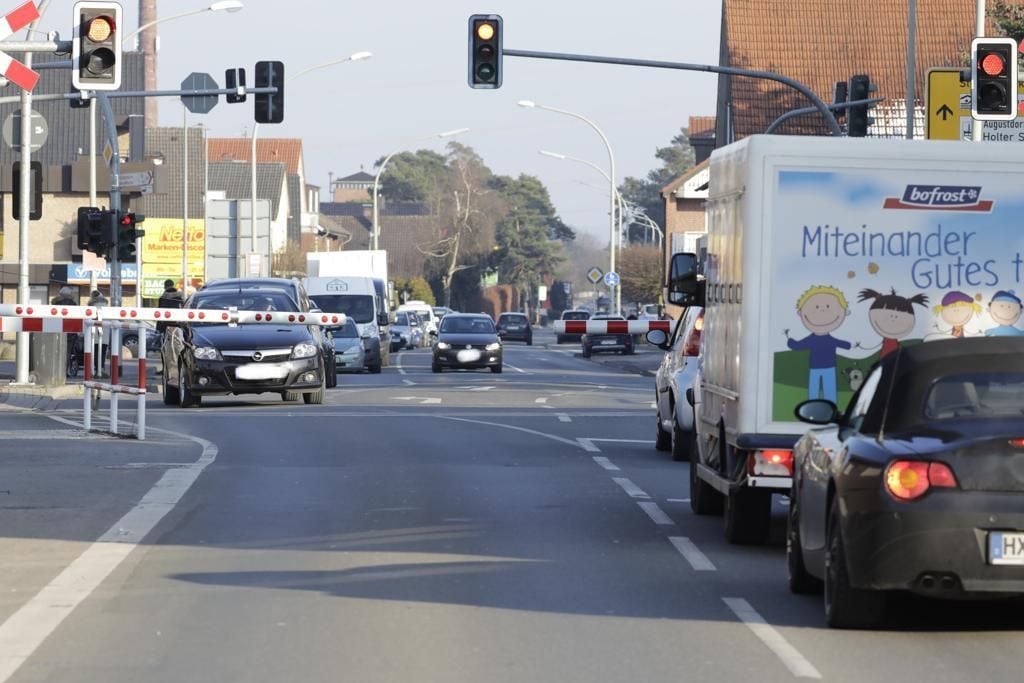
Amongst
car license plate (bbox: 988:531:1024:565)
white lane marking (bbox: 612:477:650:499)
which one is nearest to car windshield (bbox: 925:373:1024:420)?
car license plate (bbox: 988:531:1024:565)

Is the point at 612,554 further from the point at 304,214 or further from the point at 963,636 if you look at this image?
the point at 304,214

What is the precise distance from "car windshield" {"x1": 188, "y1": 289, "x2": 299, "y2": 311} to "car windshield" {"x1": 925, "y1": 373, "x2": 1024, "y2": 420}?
68.0 feet

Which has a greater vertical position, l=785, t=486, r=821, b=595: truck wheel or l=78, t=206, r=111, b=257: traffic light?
l=78, t=206, r=111, b=257: traffic light

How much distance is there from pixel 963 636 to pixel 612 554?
319 cm

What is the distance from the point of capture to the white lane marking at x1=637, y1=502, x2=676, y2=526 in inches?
546

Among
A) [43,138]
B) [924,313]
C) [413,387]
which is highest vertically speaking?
[43,138]

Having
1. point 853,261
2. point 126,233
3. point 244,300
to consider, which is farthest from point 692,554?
point 126,233

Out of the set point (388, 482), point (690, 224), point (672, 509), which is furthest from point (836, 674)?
point (690, 224)

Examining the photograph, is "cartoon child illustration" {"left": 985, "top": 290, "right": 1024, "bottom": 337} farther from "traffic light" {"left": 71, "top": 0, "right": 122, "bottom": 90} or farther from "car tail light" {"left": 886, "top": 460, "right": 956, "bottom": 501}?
"traffic light" {"left": 71, "top": 0, "right": 122, "bottom": 90}

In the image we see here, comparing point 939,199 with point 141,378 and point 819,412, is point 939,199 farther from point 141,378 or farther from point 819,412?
point 141,378

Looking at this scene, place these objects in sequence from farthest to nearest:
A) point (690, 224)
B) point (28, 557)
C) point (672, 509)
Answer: point (690, 224)
point (672, 509)
point (28, 557)

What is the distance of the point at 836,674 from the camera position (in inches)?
315

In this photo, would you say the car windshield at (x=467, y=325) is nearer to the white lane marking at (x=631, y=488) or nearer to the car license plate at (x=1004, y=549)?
the white lane marking at (x=631, y=488)

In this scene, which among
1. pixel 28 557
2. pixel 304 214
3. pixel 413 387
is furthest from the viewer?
pixel 304 214
